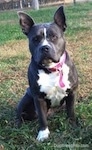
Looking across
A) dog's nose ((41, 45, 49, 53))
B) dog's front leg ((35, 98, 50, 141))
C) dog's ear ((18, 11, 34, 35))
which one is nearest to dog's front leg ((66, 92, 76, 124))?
dog's front leg ((35, 98, 50, 141))

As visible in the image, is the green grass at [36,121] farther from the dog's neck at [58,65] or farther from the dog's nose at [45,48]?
the dog's nose at [45,48]

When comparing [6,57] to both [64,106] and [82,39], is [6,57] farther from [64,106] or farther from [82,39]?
[64,106]

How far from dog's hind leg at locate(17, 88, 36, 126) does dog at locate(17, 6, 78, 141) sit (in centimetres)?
18

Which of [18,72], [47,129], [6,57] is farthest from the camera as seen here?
[6,57]

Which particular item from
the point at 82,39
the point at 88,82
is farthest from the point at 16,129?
the point at 82,39

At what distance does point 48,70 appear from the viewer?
488 cm

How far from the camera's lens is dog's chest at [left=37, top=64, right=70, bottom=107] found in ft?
15.9

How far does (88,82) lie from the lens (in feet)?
22.1

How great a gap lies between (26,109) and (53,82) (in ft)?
2.07

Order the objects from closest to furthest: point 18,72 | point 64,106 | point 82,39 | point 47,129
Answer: point 47,129
point 64,106
point 18,72
point 82,39

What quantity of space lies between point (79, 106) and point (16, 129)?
0.95 metres

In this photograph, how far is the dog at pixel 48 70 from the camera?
4711 mm

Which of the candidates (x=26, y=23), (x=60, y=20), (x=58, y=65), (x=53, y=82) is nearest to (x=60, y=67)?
(x=58, y=65)

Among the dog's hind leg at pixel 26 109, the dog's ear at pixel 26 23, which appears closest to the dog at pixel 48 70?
the dog's ear at pixel 26 23
